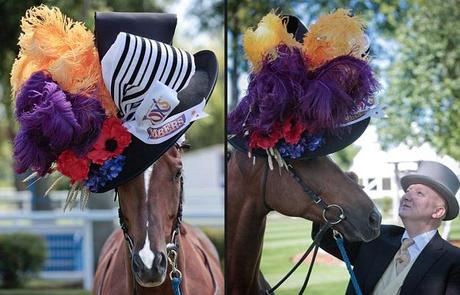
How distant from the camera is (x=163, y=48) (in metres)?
2.66

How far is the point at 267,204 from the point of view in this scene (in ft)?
9.72

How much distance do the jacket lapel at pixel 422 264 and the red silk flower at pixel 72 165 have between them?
3.96 ft

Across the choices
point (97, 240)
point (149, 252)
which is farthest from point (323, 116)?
point (97, 240)

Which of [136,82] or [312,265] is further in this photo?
[312,265]

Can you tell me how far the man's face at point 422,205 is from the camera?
2840 millimetres

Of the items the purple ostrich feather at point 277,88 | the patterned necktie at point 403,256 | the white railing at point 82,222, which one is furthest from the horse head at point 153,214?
the white railing at point 82,222

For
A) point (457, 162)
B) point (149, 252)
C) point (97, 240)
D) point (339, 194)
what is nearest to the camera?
point (149, 252)

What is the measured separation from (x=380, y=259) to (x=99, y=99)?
3.89 feet

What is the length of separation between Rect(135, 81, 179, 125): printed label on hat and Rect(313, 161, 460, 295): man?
885 mm

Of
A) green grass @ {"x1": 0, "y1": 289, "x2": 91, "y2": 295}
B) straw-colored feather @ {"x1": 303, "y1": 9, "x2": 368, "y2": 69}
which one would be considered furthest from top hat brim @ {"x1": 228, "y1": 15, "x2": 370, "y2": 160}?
green grass @ {"x1": 0, "y1": 289, "x2": 91, "y2": 295}

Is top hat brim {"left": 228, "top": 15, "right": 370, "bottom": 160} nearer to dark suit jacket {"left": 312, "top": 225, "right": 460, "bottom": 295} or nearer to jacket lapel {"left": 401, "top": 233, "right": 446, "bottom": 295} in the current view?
dark suit jacket {"left": 312, "top": 225, "right": 460, "bottom": 295}

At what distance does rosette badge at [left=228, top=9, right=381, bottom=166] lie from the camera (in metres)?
2.72

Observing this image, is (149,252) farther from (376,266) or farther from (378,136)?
(378,136)

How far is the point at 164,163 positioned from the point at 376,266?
0.88 m
